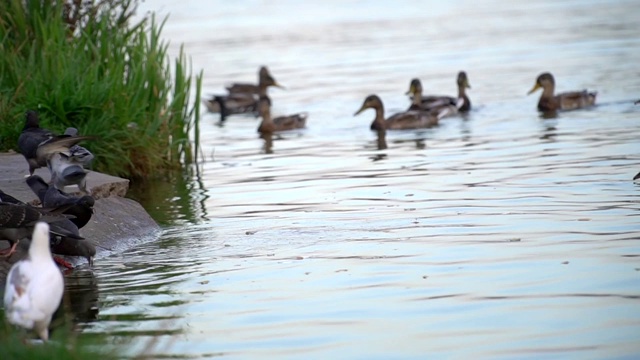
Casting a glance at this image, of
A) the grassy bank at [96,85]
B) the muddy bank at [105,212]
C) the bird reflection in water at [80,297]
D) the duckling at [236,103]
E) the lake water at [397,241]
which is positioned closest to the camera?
the lake water at [397,241]

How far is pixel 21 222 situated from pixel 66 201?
75 centimetres

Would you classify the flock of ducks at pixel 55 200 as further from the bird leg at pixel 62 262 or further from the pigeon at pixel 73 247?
the bird leg at pixel 62 262

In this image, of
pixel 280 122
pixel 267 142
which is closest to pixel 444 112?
pixel 280 122

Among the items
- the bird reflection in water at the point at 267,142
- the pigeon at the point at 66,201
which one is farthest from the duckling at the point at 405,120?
the pigeon at the point at 66,201

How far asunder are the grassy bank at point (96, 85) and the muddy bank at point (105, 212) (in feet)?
3.87

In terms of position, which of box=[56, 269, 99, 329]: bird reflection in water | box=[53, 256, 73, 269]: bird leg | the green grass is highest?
the green grass

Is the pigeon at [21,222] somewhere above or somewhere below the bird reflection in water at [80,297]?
above

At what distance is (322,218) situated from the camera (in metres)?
13.3

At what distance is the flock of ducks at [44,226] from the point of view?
770 cm

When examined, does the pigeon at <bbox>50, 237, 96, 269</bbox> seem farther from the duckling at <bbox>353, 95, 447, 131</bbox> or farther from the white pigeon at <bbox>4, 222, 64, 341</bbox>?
the duckling at <bbox>353, 95, 447, 131</bbox>

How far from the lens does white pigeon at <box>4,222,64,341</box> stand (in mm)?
7621

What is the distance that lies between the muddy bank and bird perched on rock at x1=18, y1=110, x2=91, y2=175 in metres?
0.30

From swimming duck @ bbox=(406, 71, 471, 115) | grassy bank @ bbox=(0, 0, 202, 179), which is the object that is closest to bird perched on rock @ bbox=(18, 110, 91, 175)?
grassy bank @ bbox=(0, 0, 202, 179)

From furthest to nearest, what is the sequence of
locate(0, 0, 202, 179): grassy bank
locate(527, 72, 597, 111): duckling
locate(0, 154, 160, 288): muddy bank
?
locate(527, 72, 597, 111): duckling, locate(0, 0, 202, 179): grassy bank, locate(0, 154, 160, 288): muddy bank
